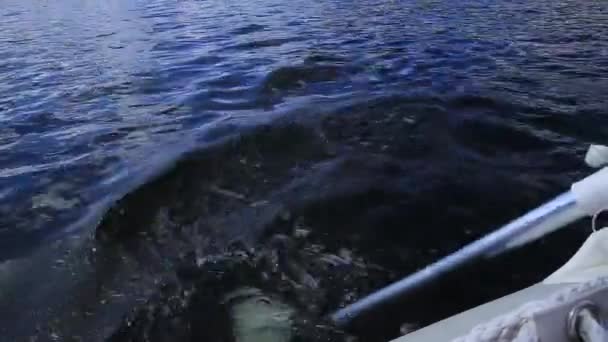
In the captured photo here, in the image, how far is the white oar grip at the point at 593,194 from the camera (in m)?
1.88

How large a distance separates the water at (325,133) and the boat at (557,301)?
1.40 meters

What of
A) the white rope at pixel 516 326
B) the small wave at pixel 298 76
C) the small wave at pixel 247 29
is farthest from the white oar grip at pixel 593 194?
the small wave at pixel 247 29

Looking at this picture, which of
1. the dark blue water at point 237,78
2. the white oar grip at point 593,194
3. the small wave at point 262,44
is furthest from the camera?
the small wave at point 262,44

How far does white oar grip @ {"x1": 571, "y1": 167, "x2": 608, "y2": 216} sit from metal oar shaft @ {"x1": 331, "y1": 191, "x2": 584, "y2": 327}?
34 mm

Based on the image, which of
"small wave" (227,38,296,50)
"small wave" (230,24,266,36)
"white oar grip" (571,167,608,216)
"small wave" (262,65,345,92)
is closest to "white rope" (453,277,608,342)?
"white oar grip" (571,167,608,216)

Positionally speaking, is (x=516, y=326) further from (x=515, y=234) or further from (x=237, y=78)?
(x=237, y=78)

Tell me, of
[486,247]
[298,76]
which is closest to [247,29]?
[298,76]

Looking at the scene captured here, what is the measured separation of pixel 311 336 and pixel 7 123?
24.7ft

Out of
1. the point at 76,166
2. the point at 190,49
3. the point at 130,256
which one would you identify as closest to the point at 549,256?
the point at 130,256

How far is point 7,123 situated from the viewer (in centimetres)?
798

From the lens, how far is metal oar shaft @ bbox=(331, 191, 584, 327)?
2074 millimetres

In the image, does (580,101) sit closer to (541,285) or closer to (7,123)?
(541,285)

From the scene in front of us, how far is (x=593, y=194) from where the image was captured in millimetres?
1894

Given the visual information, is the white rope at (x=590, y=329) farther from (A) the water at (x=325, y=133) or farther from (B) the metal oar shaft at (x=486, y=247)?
(A) the water at (x=325, y=133)
